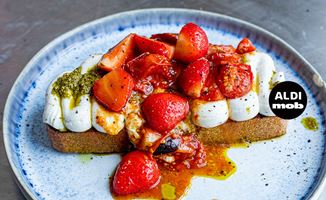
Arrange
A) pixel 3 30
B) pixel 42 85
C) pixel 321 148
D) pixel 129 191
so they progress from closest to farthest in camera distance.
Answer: pixel 129 191
pixel 321 148
pixel 42 85
pixel 3 30

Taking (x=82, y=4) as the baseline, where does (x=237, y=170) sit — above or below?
below

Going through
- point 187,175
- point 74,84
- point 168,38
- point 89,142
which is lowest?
point 187,175

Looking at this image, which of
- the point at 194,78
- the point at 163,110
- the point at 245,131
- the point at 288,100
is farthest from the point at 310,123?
the point at 163,110

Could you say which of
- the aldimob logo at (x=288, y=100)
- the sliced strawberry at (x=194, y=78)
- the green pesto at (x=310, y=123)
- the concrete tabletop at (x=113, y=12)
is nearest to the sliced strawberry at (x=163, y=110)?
the sliced strawberry at (x=194, y=78)

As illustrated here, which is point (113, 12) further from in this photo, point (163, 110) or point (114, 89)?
point (163, 110)

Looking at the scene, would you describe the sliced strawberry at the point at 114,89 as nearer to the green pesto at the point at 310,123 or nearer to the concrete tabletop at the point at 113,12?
the green pesto at the point at 310,123

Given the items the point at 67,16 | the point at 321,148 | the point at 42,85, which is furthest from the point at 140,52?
the point at 67,16

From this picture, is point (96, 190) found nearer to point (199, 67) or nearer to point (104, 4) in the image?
point (199, 67)
